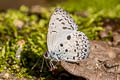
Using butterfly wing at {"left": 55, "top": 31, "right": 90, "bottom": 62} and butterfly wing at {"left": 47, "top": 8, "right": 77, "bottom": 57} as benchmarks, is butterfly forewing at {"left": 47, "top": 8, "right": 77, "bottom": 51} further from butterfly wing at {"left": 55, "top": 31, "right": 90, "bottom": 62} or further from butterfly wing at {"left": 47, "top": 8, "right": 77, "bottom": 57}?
butterfly wing at {"left": 55, "top": 31, "right": 90, "bottom": 62}

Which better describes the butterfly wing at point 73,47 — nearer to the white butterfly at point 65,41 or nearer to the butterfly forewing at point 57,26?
the white butterfly at point 65,41

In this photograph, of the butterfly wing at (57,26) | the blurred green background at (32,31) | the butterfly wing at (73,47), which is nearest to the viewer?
the butterfly wing at (73,47)

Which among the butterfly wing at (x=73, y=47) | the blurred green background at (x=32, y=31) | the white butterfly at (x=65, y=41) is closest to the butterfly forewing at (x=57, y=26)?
the white butterfly at (x=65, y=41)

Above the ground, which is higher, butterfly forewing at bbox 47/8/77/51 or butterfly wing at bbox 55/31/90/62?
butterfly forewing at bbox 47/8/77/51

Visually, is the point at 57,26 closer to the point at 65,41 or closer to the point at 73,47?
the point at 65,41

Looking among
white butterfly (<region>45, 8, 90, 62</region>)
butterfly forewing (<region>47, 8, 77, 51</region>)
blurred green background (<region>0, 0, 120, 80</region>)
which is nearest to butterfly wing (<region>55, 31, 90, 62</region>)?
white butterfly (<region>45, 8, 90, 62</region>)

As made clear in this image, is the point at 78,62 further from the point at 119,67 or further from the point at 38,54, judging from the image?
the point at 38,54
